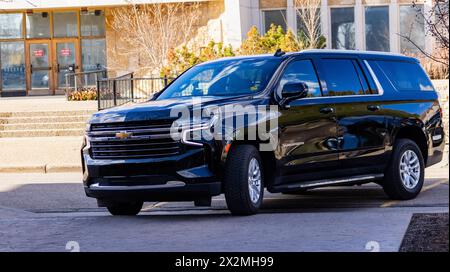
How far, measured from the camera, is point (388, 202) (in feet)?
45.5

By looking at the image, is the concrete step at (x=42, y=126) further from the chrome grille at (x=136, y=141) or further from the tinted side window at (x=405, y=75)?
the chrome grille at (x=136, y=141)

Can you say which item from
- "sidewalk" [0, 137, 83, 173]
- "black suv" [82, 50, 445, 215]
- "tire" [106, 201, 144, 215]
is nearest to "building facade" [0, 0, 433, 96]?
"sidewalk" [0, 137, 83, 173]

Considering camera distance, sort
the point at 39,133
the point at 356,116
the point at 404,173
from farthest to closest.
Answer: the point at 39,133 → the point at 404,173 → the point at 356,116

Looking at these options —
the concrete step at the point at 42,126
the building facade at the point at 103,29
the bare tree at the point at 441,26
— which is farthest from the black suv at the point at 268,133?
the building facade at the point at 103,29

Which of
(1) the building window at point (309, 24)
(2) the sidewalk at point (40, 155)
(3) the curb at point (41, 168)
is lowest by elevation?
(3) the curb at point (41, 168)

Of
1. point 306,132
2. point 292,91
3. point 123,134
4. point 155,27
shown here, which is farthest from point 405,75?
point 155,27

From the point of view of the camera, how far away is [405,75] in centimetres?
1483

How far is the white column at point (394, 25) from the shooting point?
A: 146ft

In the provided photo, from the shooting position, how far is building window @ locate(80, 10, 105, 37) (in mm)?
47003

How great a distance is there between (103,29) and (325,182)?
3485 cm

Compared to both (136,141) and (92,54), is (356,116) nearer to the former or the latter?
(136,141)

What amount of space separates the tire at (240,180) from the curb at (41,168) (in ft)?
30.6

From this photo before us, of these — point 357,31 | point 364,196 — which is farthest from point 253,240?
point 357,31

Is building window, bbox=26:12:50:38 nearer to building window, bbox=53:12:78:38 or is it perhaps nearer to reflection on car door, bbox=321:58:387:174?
building window, bbox=53:12:78:38
